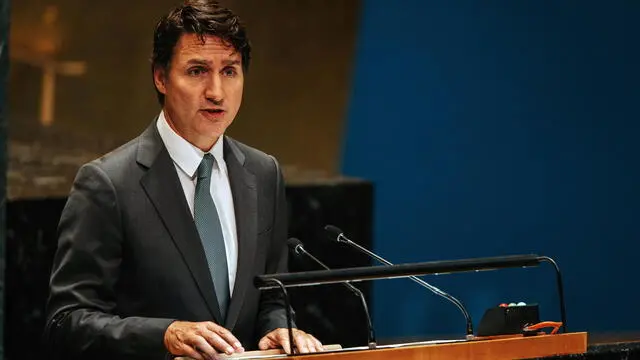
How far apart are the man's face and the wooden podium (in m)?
0.69

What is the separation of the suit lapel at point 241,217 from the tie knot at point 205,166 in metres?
0.07

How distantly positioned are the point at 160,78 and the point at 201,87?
141mm

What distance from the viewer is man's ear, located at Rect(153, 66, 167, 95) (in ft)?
10.8

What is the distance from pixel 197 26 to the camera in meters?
3.21

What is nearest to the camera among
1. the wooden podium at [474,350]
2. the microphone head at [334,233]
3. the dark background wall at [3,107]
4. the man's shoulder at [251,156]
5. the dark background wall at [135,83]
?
the wooden podium at [474,350]

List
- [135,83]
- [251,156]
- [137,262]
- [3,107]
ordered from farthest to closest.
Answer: [135,83]
[251,156]
[137,262]
[3,107]

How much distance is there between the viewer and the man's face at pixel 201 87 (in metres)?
3.21

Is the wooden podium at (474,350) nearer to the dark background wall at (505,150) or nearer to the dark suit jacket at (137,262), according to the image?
the dark suit jacket at (137,262)

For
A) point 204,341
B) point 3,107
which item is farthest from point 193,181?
point 204,341

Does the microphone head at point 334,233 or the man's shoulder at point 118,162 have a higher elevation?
the man's shoulder at point 118,162

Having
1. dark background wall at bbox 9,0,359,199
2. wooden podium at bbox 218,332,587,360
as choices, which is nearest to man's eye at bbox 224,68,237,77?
wooden podium at bbox 218,332,587,360

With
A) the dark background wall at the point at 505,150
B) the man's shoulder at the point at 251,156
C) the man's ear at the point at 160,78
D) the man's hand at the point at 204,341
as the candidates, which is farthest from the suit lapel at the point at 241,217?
the dark background wall at the point at 505,150

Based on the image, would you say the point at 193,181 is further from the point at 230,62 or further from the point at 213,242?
the point at 230,62

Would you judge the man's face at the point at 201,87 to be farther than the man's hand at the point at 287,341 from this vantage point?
Yes
